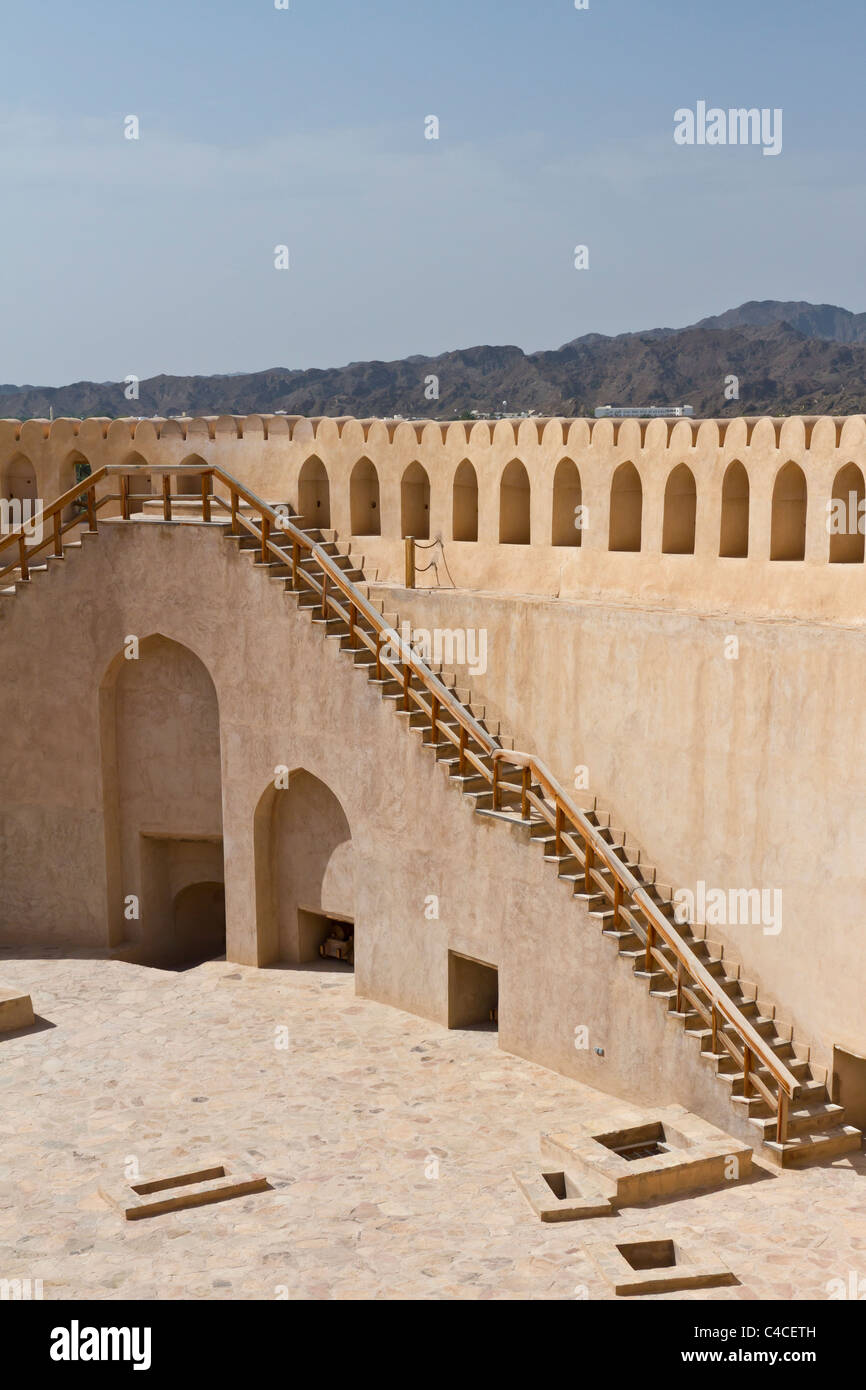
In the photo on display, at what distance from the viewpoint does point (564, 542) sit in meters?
16.8

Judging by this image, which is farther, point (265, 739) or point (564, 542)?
point (265, 739)

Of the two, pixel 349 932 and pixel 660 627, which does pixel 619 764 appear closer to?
pixel 660 627

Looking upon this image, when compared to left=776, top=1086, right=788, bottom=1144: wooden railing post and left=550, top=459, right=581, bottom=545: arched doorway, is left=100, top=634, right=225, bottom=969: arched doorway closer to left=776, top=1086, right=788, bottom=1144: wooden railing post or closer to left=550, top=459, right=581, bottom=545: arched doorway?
→ left=550, top=459, right=581, bottom=545: arched doorway

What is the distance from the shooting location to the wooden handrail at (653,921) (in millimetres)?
12906

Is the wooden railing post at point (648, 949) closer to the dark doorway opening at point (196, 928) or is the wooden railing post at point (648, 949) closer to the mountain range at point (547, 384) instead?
the dark doorway opening at point (196, 928)

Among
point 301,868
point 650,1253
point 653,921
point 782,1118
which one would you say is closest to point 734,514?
point 653,921

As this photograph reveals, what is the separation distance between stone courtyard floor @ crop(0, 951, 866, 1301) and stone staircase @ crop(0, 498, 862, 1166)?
46cm

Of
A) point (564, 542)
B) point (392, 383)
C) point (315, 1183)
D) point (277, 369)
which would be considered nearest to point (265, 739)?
point (564, 542)

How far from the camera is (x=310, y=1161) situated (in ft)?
42.3

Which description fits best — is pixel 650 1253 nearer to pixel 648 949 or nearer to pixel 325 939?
pixel 648 949

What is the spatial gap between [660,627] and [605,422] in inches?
104

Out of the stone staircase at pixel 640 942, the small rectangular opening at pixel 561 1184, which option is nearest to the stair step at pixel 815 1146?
the stone staircase at pixel 640 942

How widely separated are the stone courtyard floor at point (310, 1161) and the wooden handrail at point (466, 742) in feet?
4.53

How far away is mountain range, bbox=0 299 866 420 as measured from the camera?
2234 inches
